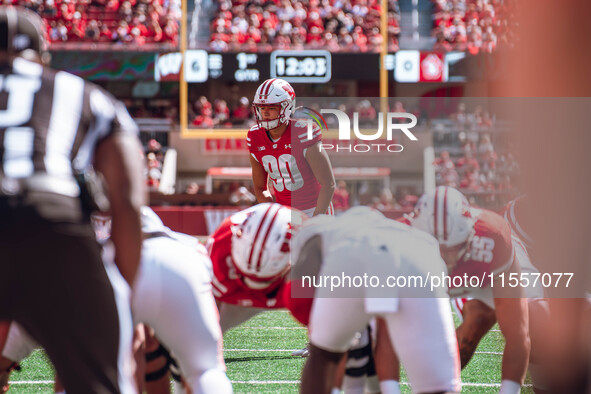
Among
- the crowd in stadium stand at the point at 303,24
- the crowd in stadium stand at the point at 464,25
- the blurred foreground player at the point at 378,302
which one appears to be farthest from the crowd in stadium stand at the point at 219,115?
the blurred foreground player at the point at 378,302

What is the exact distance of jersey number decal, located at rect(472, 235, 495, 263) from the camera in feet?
12.4

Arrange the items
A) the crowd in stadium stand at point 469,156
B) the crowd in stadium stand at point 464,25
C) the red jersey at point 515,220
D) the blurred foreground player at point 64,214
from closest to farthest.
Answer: the blurred foreground player at point 64,214
the red jersey at point 515,220
the crowd in stadium stand at point 469,156
the crowd in stadium stand at point 464,25

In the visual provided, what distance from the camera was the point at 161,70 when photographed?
2094 cm

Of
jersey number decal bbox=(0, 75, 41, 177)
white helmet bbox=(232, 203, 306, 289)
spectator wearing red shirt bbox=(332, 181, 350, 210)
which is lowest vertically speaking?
spectator wearing red shirt bbox=(332, 181, 350, 210)

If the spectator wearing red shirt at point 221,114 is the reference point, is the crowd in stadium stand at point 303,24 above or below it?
above

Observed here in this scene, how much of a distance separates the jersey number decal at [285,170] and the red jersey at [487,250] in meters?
2.39

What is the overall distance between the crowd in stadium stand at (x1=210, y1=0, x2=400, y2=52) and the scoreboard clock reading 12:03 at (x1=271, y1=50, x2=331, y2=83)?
4.31ft

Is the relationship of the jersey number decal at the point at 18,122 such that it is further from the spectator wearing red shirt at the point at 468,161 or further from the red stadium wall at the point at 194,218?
the spectator wearing red shirt at the point at 468,161

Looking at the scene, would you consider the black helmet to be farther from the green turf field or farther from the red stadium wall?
the red stadium wall

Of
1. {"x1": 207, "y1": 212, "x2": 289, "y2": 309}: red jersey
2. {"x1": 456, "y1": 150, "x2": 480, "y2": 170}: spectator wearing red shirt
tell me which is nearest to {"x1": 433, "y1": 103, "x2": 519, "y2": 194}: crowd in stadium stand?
{"x1": 456, "y1": 150, "x2": 480, "y2": 170}: spectator wearing red shirt

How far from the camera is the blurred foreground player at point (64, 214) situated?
2.23 metres

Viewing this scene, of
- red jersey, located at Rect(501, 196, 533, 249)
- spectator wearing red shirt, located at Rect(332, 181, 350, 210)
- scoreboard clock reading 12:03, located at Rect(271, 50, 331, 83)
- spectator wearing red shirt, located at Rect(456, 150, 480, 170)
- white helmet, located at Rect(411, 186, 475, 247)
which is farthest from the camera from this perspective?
scoreboard clock reading 12:03, located at Rect(271, 50, 331, 83)

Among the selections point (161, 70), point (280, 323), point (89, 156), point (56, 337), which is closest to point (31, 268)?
point (56, 337)

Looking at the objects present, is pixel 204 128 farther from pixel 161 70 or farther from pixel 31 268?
pixel 31 268
